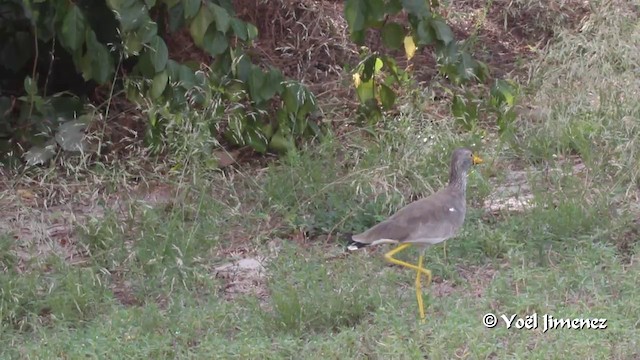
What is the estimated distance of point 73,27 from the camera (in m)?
6.79

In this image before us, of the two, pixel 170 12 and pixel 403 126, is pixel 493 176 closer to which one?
pixel 403 126

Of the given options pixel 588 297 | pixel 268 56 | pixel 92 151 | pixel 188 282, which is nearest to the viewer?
pixel 588 297

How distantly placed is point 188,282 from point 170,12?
1.62m

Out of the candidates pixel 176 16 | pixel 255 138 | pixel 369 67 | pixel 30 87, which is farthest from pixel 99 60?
pixel 369 67

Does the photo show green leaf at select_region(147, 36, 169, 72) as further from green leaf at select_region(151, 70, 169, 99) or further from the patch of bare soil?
the patch of bare soil

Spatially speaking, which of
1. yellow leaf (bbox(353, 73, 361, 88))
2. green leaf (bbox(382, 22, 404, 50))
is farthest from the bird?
yellow leaf (bbox(353, 73, 361, 88))

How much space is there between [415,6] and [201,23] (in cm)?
117

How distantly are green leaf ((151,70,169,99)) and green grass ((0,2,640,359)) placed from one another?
1.80 feet

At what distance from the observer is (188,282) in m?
6.34

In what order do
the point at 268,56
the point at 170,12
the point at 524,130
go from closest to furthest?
the point at 170,12, the point at 524,130, the point at 268,56

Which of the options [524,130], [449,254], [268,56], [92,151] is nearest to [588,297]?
[449,254]

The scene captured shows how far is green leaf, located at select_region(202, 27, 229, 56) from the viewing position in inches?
268

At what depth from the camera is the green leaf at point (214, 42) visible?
6815 millimetres

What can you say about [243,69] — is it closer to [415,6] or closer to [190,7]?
[190,7]
